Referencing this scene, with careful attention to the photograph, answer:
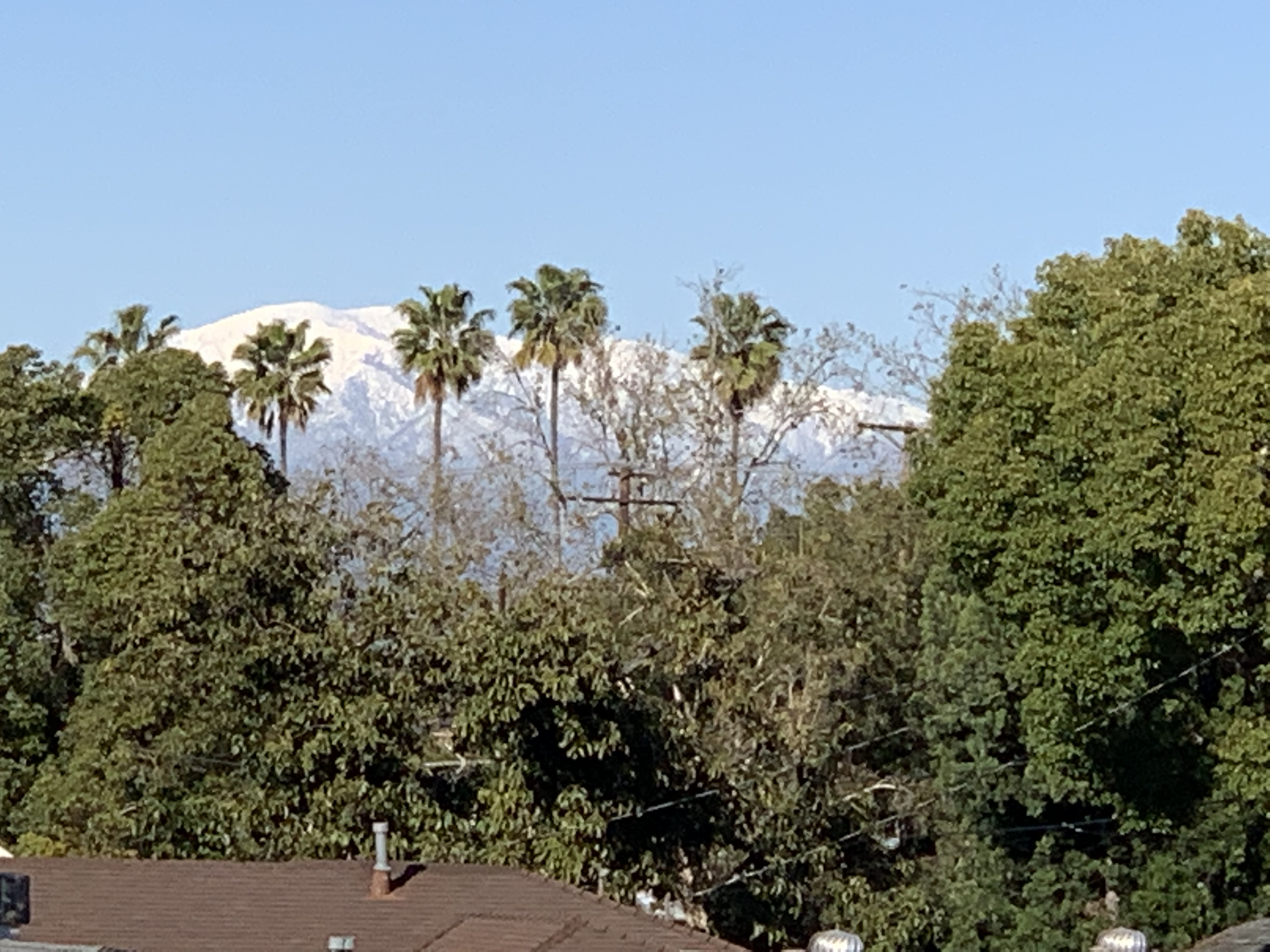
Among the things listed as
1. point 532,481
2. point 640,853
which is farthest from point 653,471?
point 640,853

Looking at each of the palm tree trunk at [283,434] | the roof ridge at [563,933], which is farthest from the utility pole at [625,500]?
the roof ridge at [563,933]

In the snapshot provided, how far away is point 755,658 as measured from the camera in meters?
41.7

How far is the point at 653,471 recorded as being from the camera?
51.2 meters

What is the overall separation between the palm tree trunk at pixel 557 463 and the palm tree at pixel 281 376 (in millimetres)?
6436

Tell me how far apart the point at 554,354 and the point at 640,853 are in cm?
3555

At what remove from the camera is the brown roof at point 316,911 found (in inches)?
778

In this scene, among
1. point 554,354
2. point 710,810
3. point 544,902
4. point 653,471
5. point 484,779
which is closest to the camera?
point 544,902

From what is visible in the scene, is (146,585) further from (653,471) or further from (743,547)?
(653,471)

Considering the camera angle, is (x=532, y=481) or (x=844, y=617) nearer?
(x=844, y=617)

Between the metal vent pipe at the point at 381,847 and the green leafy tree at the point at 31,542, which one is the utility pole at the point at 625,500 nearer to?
the green leafy tree at the point at 31,542

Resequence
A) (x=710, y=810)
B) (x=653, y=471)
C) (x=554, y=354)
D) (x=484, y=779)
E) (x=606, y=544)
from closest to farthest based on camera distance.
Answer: (x=484, y=779)
(x=710, y=810)
(x=606, y=544)
(x=653, y=471)
(x=554, y=354)

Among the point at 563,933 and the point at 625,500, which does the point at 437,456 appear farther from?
the point at 563,933

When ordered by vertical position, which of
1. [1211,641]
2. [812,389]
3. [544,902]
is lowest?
[544,902]

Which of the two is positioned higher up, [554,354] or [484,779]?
[554,354]
